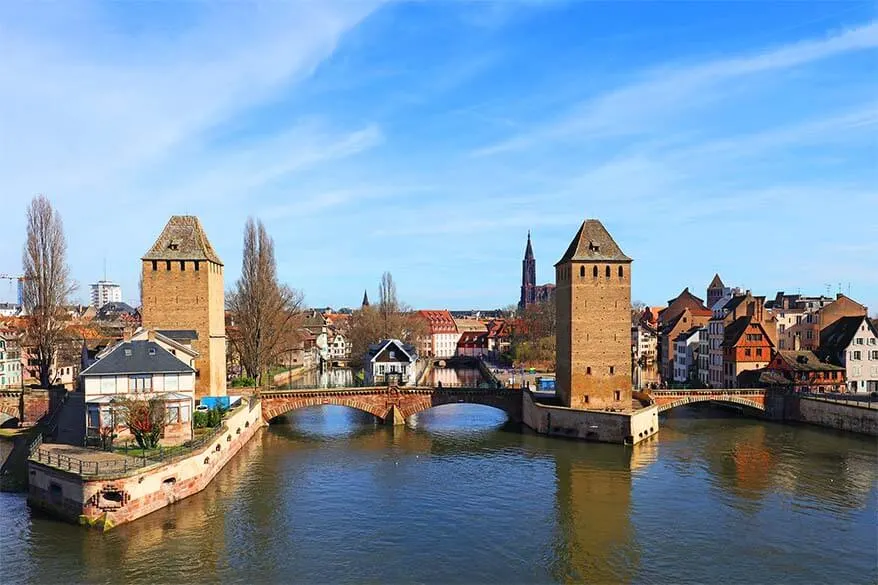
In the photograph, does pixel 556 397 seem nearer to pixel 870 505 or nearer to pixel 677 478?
pixel 677 478

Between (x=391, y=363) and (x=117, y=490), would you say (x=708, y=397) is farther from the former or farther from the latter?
(x=117, y=490)

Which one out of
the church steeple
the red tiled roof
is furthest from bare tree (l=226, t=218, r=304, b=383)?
the church steeple

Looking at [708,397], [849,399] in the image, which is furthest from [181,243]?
[849,399]

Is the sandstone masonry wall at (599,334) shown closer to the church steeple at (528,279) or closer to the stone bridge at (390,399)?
the stone bridge at (390,399)

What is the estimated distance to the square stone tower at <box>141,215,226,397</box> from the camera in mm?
43406

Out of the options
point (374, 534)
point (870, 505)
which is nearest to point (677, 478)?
point (870, 505)

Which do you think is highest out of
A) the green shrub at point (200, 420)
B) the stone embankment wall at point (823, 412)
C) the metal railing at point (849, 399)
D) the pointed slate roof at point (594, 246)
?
the pointed slate roof at point (594, 246)

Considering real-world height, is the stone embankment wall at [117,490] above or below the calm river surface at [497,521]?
above

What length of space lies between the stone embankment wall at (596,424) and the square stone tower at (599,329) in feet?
6.22

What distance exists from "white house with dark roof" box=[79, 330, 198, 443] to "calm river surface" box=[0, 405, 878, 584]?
412cm

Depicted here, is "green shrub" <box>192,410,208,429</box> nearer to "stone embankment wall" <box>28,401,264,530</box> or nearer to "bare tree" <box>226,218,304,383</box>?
"stone embankment wall" <box>28,401,264,530</box>

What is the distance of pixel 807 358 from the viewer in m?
57.4

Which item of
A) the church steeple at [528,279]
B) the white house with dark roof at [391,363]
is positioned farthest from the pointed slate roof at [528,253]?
the white house with dark roof at [391,363]

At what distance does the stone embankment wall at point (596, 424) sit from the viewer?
41.9 metres
